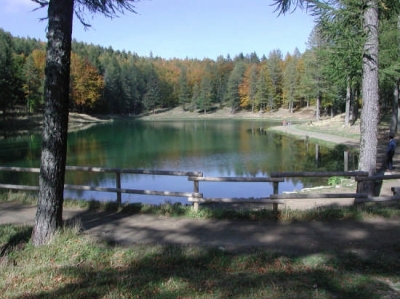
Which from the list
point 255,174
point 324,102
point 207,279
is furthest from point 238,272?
point 324,102

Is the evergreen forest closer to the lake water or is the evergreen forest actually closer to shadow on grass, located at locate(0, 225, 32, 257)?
the lake water

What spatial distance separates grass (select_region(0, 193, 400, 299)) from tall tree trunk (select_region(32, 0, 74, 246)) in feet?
1.37

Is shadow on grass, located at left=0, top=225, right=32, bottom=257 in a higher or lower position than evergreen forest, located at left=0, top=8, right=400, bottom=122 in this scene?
lower

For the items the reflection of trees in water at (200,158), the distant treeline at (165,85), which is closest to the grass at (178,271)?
the reflection of trees in water at (200,158)

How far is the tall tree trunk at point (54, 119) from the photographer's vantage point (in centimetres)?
637

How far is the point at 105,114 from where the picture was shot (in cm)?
10244

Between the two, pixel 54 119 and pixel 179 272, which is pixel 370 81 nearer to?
pixel 179 272

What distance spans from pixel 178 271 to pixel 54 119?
11.3 feet

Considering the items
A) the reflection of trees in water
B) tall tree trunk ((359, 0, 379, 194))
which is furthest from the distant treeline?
tall tree trunk ((359, 0, 379, 194))

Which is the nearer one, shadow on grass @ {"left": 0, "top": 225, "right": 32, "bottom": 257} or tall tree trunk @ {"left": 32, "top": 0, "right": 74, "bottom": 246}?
tall tree trunk @ {"left": 32, "top": 0, "right": 74, "bottom": 246}

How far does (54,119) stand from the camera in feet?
21.3

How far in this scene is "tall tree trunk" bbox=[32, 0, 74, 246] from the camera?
6371mm

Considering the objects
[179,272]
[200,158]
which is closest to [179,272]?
[179,272]

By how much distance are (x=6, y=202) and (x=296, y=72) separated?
8032 cm
